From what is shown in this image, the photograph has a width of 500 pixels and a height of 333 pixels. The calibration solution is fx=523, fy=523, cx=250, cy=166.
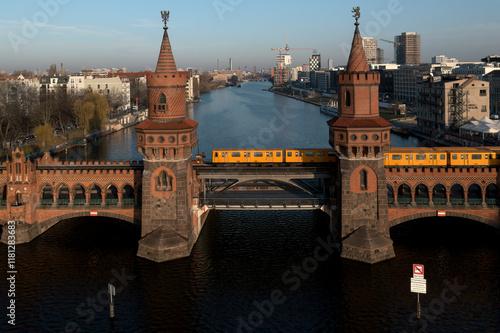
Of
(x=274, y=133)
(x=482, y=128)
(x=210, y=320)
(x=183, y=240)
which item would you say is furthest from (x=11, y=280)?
(x=274, y=133)

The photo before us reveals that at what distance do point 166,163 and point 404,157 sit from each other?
23440 millimetres

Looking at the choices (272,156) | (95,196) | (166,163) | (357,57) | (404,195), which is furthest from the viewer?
(95,196)

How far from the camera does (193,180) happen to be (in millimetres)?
53562

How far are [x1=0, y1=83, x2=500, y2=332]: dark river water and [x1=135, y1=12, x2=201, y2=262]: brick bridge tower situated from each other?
2.56 m

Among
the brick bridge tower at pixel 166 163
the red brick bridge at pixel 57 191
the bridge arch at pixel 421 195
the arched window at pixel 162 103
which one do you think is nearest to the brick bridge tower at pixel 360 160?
the bridge arch at pixel 421 195

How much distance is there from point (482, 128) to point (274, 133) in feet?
190

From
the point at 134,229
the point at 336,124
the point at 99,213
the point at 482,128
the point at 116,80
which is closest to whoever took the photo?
the point at 336,124

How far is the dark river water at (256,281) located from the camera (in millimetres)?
38156

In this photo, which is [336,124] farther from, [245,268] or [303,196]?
[245,268]

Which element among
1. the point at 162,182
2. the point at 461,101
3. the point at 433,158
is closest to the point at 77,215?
the point at 162,182

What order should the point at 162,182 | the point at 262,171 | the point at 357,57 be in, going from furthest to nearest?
the point at 262,171, the point at 162,182, the point at 357,57

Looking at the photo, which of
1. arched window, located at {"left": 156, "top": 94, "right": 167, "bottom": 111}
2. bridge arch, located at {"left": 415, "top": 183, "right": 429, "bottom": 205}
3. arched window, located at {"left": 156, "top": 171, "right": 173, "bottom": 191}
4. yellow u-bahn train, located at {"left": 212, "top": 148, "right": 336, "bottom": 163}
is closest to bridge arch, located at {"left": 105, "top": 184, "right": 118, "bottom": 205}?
arched window, located at {"left": 156, "top": 171, "right": 173, "bottom": 191}

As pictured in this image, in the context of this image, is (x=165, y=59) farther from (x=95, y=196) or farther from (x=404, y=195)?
(x=404, y=195)

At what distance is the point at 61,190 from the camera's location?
60.3m
